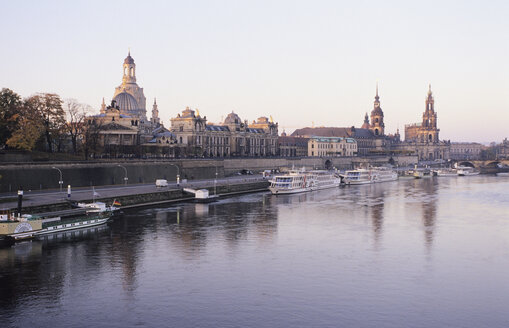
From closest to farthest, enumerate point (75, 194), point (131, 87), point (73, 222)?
point (73, 222), point (75, 194), point (131, 87)

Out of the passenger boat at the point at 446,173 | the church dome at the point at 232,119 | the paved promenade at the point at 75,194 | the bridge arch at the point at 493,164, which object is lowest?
the passenger boat at the point at 446,173

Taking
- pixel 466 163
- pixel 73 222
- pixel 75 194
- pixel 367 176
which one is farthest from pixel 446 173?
pixel 73 222

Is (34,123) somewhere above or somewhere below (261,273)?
above

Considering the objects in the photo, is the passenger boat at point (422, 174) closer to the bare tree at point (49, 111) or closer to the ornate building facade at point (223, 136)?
the ornate building facade at point (223, 136)

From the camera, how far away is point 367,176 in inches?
4343

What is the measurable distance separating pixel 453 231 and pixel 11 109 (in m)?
53.4

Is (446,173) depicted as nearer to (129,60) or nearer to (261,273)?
(129,60)

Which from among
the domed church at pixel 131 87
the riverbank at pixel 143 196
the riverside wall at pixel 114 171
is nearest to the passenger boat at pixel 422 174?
the riverside wall at pixel 114 171

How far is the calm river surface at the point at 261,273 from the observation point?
25.1 metres

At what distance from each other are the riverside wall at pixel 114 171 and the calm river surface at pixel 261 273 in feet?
43.0

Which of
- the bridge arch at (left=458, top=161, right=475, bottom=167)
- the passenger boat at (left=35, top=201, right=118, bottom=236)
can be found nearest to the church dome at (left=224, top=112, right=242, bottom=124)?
the bridge arch at (left=458, top=161, right=475, bottom=167)

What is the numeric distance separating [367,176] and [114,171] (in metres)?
58.1

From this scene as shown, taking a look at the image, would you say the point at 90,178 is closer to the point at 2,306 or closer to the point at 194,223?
the point at 194,223

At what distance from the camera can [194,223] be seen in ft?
162
